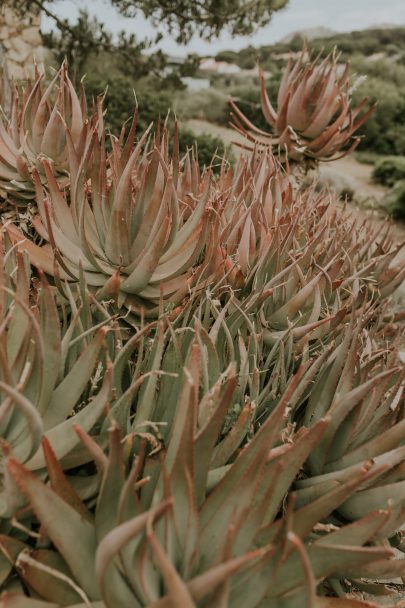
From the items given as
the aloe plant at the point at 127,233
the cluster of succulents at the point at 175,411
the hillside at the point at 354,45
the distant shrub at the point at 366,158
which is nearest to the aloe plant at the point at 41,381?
the cluster of succulents at the point at 175,411

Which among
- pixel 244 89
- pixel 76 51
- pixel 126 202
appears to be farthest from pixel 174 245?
pixel 244 89

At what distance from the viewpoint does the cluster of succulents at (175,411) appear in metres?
1.04

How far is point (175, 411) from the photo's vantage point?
1378 millimetres

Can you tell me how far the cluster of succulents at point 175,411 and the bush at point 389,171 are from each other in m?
Result: 12.3

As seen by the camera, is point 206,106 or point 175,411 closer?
point 175,411

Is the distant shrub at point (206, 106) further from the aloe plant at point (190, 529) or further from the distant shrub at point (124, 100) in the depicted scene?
the aloe plant at point (190, 529)

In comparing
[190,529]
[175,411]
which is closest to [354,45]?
[175,411]

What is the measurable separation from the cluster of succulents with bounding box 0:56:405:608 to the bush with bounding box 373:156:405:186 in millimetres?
12263

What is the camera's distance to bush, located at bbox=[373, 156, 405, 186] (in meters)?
13.7

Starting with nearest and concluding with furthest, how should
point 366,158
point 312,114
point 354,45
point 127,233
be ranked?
point 127,233
point 312,114
point 366,158
point 354,45

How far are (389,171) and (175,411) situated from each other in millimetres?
13964

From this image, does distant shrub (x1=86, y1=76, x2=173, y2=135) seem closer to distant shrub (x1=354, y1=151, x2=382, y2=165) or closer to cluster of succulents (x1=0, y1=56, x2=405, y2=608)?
distant shrub (x1=354, y1=151, x2=382, y2=165)

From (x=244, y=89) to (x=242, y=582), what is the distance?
80.6 feet

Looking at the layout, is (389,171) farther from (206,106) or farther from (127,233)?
(127,233)
